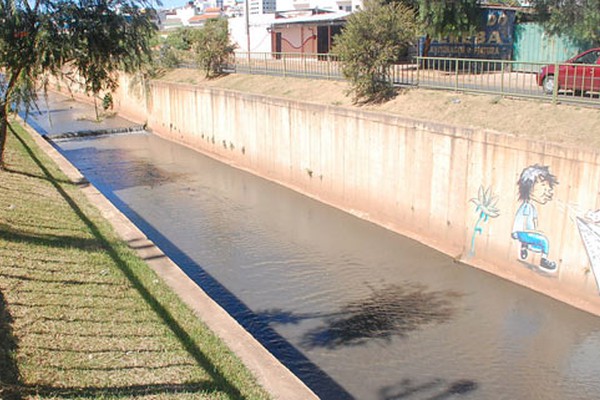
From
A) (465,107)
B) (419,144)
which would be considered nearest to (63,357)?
(419,144)

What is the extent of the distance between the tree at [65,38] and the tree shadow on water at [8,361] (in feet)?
22.7

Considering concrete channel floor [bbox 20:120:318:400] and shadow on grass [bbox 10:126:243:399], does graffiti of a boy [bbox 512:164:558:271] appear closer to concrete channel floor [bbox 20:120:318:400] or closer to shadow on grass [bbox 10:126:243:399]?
concrete channel floor [bbox 20:120:318:400]

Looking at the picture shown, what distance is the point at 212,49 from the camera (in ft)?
115

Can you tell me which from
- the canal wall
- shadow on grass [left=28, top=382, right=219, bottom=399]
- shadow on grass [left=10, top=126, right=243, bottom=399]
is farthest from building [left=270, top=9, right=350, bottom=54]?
shadow on grass [left=28, top=382, right=219, bottom=399]

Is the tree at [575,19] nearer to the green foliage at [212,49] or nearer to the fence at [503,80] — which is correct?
the fence at [503,80]

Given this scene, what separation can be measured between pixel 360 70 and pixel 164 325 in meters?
14.6

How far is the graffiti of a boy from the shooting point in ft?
44.0

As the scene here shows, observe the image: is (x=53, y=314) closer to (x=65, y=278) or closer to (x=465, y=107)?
(x=65, y=278)

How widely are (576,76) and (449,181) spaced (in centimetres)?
469

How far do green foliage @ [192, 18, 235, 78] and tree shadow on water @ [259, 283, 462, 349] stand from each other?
24.3 metres

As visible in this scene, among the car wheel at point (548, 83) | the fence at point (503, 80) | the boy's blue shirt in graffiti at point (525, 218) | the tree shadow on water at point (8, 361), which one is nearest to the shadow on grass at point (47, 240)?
the tree shadow on water at point (8, 361)

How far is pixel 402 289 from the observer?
14.1 meters

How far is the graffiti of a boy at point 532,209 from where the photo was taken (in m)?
13.4

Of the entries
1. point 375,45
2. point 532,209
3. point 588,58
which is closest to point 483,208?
point 532,209
